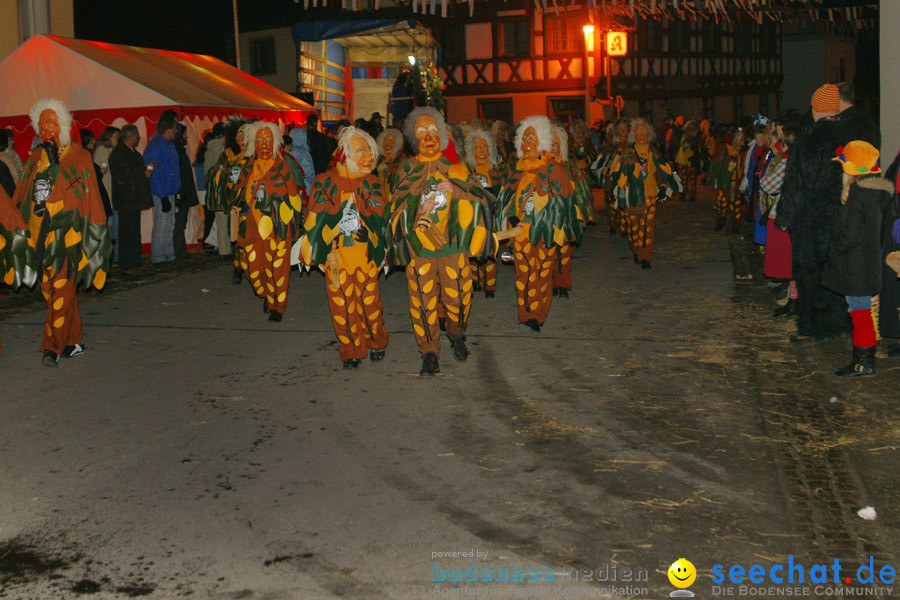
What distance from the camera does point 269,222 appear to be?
925 cm

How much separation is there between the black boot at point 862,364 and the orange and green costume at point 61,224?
613 centimetres

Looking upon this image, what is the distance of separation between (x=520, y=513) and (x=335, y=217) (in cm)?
348

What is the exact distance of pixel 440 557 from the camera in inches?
159

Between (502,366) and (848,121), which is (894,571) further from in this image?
(848,121)

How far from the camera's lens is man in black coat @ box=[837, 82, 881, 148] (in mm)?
7297

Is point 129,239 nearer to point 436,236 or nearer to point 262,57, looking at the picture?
point 436,236

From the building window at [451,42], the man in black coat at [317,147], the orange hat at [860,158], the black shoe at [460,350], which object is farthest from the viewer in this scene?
the building window at [451,42]

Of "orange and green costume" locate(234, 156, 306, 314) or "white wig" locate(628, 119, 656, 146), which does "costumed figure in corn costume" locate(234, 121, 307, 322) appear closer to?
"orange and green costume" locate(234, 156, 306, 314)

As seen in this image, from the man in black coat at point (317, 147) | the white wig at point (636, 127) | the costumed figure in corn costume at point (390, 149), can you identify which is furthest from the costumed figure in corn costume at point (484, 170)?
the man in black coat at point (317, 147)

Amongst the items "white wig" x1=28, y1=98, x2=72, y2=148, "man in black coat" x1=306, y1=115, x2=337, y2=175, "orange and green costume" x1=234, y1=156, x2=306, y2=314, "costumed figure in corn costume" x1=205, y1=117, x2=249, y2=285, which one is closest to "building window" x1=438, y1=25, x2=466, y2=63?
"man in black coat" x1=306, y1=115, x2=337, y2=175

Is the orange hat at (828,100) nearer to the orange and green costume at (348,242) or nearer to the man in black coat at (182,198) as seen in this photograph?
the orange and green costume at (348,242)

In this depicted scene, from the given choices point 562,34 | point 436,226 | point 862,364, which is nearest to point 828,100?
point 862,364

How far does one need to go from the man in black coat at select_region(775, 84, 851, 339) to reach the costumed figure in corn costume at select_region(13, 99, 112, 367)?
19.2ft

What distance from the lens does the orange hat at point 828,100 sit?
7.40m
